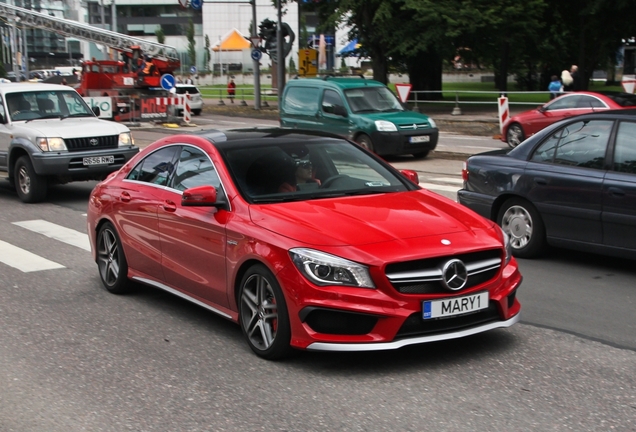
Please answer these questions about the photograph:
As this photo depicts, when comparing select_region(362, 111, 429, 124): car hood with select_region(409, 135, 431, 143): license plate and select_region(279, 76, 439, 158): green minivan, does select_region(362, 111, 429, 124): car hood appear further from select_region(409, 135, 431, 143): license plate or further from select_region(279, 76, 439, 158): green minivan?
select_region(409, 135, 431, 143): license plate

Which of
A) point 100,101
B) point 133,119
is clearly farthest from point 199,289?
point 133,119

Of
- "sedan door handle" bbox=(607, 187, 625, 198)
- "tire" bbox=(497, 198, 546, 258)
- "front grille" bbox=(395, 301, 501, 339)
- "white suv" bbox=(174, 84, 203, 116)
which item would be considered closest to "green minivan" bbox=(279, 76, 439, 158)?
"tire" bbox=(497, 198, 546, 258)

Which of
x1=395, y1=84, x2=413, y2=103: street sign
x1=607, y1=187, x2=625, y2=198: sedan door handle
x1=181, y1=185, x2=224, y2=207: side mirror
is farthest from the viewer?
x1=395, y1=84, x2=413, y2=103: street sign

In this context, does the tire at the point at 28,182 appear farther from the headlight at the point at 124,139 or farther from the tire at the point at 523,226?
the tire at the point at 523,226

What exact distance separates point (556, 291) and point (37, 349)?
13.9 ft

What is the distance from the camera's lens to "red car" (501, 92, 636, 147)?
2181cm

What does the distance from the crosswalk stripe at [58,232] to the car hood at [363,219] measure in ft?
16.4

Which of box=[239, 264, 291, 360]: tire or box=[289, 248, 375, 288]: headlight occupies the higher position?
box=[289, 248, 375, 288]: headlight

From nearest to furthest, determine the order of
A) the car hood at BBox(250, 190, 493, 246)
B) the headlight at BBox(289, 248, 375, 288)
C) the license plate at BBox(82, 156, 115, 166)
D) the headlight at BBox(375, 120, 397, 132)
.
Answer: the headlight at BBox(289, 248, 375, 288), the car hood at BBox(250, 190, 493, 246), the license plate at BBox(82, 156, 115, 166), the headlight at BBox(375, 120, 397, 132)

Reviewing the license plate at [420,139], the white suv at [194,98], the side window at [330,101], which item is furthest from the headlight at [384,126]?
the white suv at [194,98]

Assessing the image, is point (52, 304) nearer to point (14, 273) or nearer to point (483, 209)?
point (14, 273)

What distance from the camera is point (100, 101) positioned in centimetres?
3186

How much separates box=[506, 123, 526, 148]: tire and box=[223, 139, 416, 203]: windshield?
16891 mm

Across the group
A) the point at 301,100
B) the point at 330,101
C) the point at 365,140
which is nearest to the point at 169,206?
the point at 365,140
